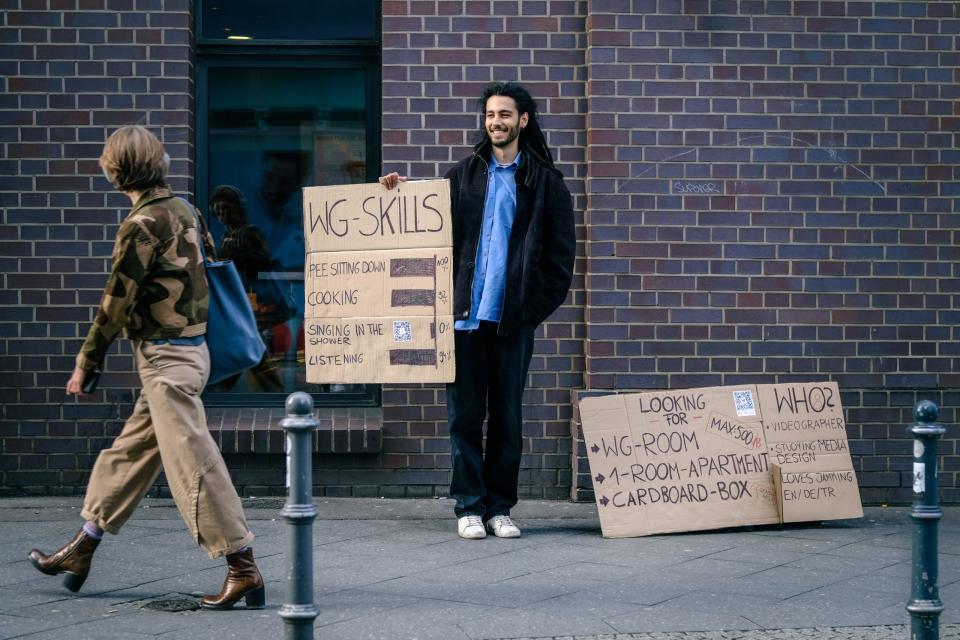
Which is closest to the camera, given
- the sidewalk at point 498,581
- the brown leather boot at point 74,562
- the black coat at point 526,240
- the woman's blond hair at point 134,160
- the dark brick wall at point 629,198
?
the sidewalk at point 498,581

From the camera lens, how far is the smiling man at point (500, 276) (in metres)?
6.67

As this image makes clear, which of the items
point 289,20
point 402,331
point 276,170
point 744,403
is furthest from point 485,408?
point 289,20

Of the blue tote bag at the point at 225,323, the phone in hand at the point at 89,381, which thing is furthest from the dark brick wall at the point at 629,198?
the phone in hand at the point at 89,381

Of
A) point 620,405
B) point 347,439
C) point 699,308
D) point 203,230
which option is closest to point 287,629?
point 203,230

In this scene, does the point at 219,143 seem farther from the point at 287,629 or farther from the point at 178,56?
the point at 287,629

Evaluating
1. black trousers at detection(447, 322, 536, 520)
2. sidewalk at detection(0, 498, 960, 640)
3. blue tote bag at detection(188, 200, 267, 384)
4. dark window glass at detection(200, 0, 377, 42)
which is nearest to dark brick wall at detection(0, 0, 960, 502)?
dark window glass at detection(200, 0, 377, 42)

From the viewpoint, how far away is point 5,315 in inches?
318

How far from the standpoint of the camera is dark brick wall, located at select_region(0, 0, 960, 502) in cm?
807

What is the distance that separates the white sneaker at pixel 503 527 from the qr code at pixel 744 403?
1403mm

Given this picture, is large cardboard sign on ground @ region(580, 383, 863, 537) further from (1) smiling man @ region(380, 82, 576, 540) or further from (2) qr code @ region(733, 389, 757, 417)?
(1) smiling man @ region(380, 82, 576, 540)

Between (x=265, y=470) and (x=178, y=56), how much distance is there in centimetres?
255

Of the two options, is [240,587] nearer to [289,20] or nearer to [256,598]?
[256,598]

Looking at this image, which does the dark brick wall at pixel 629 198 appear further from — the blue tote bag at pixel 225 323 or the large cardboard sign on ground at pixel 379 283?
the blue tote bag at pixel 225 323

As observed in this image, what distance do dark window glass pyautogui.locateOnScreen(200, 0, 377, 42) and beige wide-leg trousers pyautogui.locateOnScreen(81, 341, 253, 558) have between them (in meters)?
3.52
